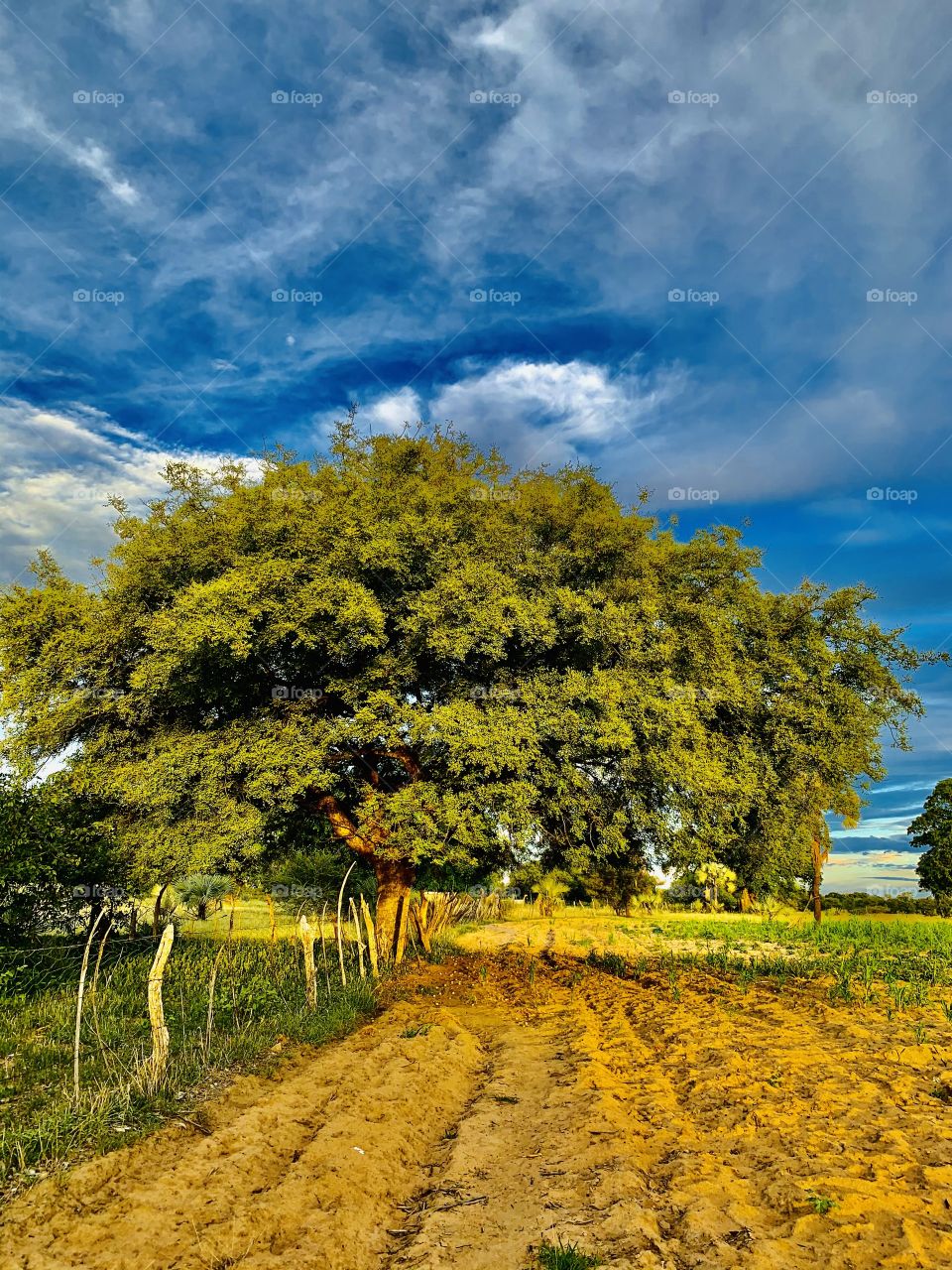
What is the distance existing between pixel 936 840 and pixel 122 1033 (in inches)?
1693

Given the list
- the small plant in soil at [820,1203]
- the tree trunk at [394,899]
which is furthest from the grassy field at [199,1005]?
the small plant in soil at [820,1203]

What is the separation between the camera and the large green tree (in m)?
13.0

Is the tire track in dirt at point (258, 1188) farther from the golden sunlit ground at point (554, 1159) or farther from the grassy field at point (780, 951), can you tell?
the grassy field at point (780, 951)

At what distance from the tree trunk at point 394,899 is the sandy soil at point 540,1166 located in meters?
7.08

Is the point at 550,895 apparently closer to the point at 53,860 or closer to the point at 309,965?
the point at 309,965

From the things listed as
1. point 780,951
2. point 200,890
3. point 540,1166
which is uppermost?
point 540,1166

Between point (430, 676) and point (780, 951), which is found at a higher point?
point (430, 676)

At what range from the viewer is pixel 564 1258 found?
14.6 feet

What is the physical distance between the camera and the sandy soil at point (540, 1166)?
472cm

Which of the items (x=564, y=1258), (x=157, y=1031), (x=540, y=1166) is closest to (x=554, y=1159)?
(x=540, y=1166)

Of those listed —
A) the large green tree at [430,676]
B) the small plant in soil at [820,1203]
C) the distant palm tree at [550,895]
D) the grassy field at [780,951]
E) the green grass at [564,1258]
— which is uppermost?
the large green tree at [430,676]

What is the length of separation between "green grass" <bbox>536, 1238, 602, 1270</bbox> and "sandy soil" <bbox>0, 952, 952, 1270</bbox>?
116mm

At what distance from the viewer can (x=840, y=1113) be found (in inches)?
259

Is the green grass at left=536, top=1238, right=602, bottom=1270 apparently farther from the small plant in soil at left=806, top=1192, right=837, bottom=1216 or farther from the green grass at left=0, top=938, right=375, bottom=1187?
the green grass at left=0, top=938, right=375, bottom=1187
